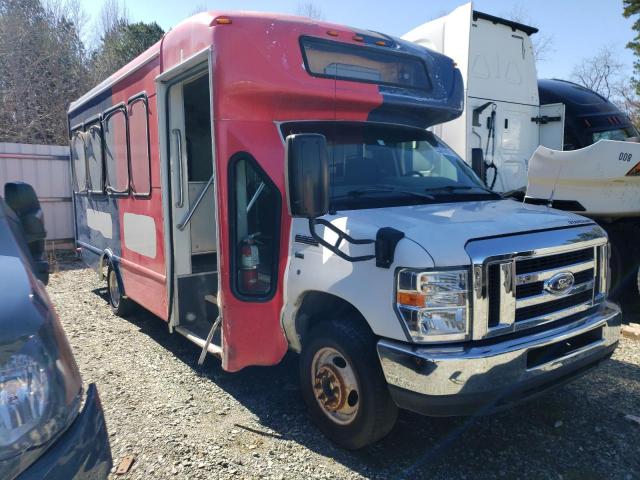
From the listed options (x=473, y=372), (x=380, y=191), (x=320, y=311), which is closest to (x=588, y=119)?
(x=380, y=191)

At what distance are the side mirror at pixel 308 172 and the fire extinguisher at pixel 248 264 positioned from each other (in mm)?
1026

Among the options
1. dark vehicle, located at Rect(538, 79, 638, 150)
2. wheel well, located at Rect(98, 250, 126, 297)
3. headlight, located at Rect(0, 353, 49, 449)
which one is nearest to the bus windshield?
headlight, located at Rect(0, 353, 49, 449)

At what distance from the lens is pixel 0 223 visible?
2463 mm

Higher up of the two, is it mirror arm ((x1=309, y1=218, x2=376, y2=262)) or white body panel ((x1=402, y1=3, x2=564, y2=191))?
white body panel ((x1=402, y1=3, x2=564, y2=191))

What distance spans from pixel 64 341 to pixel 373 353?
1.69 metres

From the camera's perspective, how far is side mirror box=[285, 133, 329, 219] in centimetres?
293

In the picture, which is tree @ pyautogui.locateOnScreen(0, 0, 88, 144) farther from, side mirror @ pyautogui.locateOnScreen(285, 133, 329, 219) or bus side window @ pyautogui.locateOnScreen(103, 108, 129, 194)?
side mirror @ pyautogui.locateOnScreen(285, 133, 329, 219)

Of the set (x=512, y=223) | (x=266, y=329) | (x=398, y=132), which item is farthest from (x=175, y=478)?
(x=398, y=132)

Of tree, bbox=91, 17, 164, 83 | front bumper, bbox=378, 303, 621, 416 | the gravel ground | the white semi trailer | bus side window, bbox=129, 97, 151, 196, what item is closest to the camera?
front bumper, bbox=378, 303, 621, 416

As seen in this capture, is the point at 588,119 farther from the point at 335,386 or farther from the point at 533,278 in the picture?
the point at 335,386

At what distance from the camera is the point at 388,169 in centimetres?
389

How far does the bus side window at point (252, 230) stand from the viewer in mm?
3676

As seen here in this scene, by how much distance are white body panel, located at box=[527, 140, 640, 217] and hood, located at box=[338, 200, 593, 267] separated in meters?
2.42

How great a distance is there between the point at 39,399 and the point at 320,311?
78.5 inches
